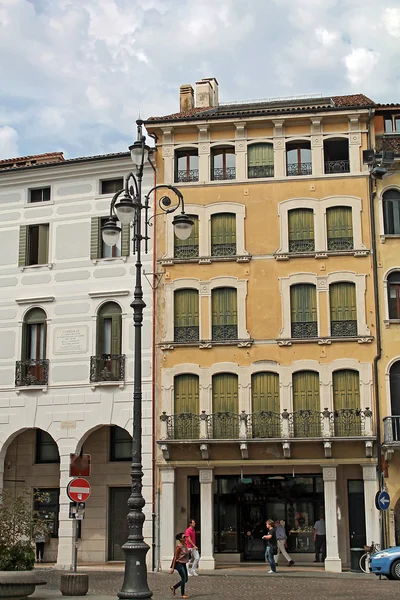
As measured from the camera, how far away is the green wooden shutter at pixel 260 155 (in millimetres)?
34062

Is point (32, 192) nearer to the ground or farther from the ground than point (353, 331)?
farther from the ground

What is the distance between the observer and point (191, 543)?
27.0m

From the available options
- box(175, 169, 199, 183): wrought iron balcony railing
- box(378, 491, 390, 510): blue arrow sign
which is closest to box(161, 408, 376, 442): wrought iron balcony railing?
box(378, 491, 390, 510): blue arrow sign

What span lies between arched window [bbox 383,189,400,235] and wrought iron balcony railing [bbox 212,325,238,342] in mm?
6641

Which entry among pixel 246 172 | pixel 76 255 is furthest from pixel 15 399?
pixel 246 172

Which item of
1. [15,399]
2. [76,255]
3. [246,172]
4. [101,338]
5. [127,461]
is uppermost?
[246,172]

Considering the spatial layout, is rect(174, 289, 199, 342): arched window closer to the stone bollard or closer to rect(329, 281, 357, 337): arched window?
rect(329, 281, 357, 337): arched window

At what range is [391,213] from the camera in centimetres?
3312

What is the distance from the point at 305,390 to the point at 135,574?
16.4 meters

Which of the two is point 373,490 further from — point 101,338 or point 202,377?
point 101,338

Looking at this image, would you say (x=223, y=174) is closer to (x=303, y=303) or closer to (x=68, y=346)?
(x=303, y=303)

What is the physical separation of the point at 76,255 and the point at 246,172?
23.5 feet

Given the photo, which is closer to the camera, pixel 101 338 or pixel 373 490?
pixel 373 490

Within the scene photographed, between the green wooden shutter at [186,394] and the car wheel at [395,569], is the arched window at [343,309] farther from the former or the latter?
the car wheel at [395,569]
